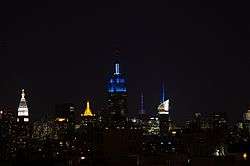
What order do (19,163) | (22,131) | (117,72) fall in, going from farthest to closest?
(117,72)
(22,131)
(19,163)

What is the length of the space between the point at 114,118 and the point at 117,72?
12583 mm

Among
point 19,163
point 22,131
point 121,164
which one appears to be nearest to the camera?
point 121,164

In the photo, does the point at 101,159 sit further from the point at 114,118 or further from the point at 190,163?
the point at 114,118

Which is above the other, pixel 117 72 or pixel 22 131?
pixel 117 72

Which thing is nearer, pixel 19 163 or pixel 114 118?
pixel 19 163

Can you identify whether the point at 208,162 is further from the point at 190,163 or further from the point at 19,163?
the point at 19,163

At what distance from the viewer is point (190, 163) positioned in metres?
17.2

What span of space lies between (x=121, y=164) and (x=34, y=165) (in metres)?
2.55

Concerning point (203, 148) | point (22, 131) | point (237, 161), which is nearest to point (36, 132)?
point (22, 131)

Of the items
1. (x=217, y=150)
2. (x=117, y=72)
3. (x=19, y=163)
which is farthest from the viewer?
(x=117, y=72)

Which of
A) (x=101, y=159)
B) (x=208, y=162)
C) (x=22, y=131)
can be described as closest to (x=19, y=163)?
(x=101, y=159)

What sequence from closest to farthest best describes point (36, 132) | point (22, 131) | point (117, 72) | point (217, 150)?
point (217, 150) < point (22, 131) < point (36, 132) < point (117, 72)

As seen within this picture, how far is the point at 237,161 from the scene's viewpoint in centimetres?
1593

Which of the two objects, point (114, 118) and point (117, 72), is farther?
point (117, 72)
